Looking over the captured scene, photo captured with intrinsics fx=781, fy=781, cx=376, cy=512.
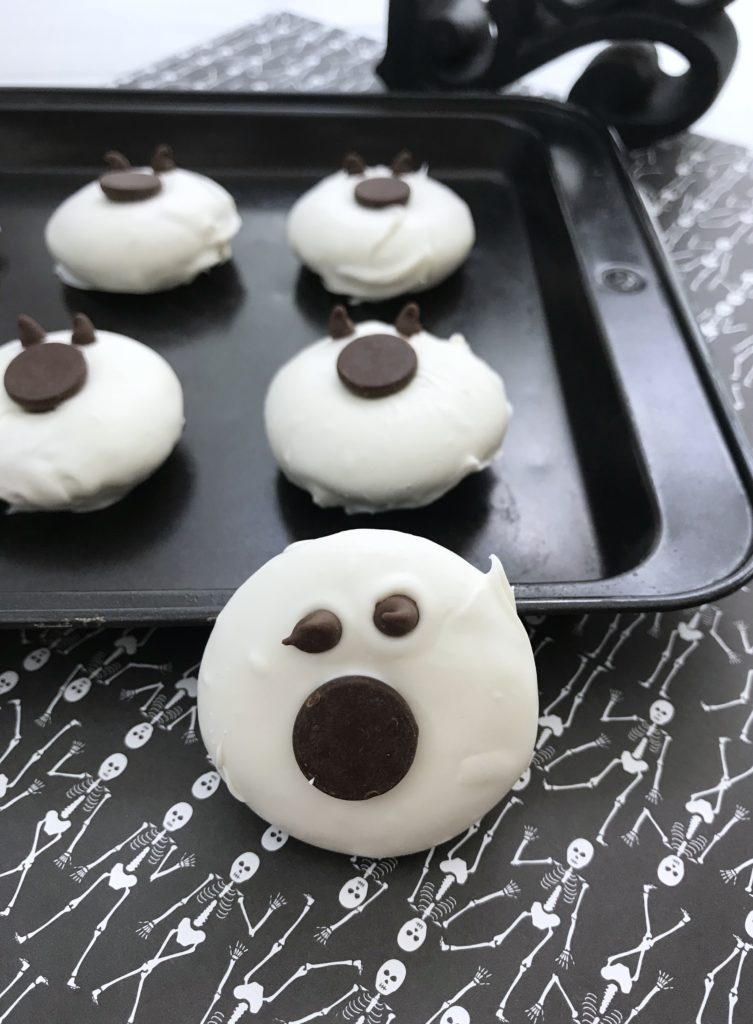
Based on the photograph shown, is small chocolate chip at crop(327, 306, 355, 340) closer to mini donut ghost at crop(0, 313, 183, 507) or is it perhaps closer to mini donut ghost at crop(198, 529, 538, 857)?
mini donut ghost at crop(0, 313, 183, 507)

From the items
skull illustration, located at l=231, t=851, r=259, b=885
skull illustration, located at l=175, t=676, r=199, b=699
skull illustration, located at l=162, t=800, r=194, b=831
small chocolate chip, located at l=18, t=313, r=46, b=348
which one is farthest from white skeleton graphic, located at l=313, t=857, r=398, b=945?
small chocolate chip, located at l=18, t=313, r=46, b=348

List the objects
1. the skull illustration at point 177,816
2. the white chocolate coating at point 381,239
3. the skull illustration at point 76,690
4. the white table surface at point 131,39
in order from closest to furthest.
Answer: the skull illustration at point 177,816
the skull illustration at point 76,690
the white chocolate coating at point 381,239
the white table surface at point 131,39

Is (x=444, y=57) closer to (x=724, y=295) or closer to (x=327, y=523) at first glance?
(x=724, y=295)

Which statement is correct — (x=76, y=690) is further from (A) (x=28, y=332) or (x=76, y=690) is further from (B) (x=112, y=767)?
(A) (x=28, y=332)

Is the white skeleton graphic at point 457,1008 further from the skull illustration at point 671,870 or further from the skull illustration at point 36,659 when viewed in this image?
the skull illustration at point 36,659

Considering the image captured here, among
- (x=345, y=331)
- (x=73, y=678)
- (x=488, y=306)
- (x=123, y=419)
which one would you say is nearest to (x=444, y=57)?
(x=488, y=306)

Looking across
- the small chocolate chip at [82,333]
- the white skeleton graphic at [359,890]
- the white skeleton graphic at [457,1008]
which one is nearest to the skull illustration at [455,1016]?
the white skeleton graphic at [457,1008]
